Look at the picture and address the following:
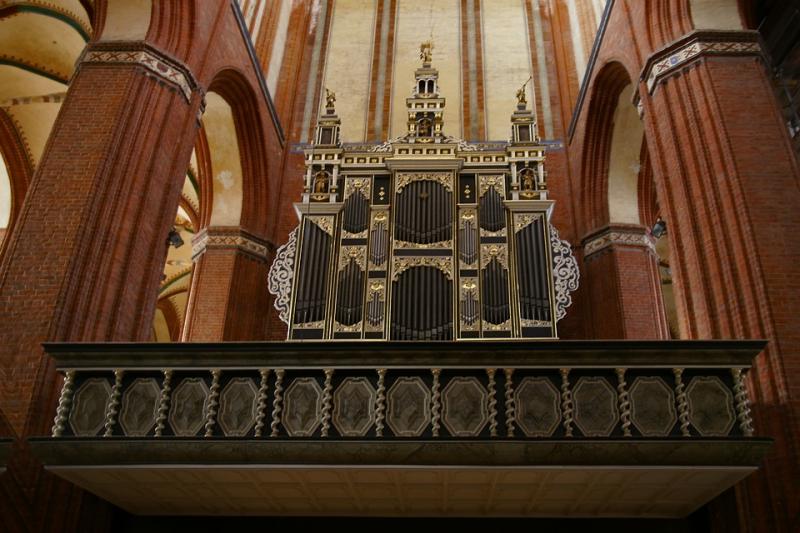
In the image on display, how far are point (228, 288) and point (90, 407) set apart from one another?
716cm

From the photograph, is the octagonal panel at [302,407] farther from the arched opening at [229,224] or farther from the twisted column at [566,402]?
the arched opening at [229,224]

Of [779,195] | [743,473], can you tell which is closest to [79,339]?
[743,473]

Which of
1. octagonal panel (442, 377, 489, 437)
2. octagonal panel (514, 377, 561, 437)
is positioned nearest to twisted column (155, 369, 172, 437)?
octagonal panel (442, 377, 489, 437)

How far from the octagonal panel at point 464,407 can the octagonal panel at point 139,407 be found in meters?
3.25

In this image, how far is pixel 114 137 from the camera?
10.0 metres

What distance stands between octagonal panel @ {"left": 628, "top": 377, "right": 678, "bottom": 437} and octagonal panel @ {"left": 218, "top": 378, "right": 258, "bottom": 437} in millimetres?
4163

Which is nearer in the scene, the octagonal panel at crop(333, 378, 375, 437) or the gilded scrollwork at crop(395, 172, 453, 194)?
the octagonal panel at crop(333, 378, 375, 437)

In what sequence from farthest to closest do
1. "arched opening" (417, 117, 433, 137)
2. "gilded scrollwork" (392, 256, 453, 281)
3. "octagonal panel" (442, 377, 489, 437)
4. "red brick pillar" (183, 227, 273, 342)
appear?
"red brick pillar" (183, 227, 273, 342) → "arched opening" (417, 117, 433, 137) → "gilded scrollwork" (392, 256, 453, 281) → "octagonal panel" (442, 377, 489, 437)

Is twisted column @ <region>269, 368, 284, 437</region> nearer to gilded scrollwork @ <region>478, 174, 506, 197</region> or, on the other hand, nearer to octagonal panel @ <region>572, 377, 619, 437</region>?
octagonal panel @ <region>572, 377, 619, 437</region>

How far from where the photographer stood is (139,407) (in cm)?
801

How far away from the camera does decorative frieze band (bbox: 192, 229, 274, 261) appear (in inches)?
614

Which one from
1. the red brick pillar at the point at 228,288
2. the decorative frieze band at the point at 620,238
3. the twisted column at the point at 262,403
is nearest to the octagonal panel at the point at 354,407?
the twisted column at the point at 262,403

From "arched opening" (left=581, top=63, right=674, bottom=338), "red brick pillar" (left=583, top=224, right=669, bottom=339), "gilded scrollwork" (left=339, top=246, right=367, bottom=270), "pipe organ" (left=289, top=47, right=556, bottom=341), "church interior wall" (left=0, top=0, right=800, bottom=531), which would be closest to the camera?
"church interior wall" (left=0, top=0, right=800, bottom=531)

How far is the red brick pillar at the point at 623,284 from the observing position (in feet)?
45.5
